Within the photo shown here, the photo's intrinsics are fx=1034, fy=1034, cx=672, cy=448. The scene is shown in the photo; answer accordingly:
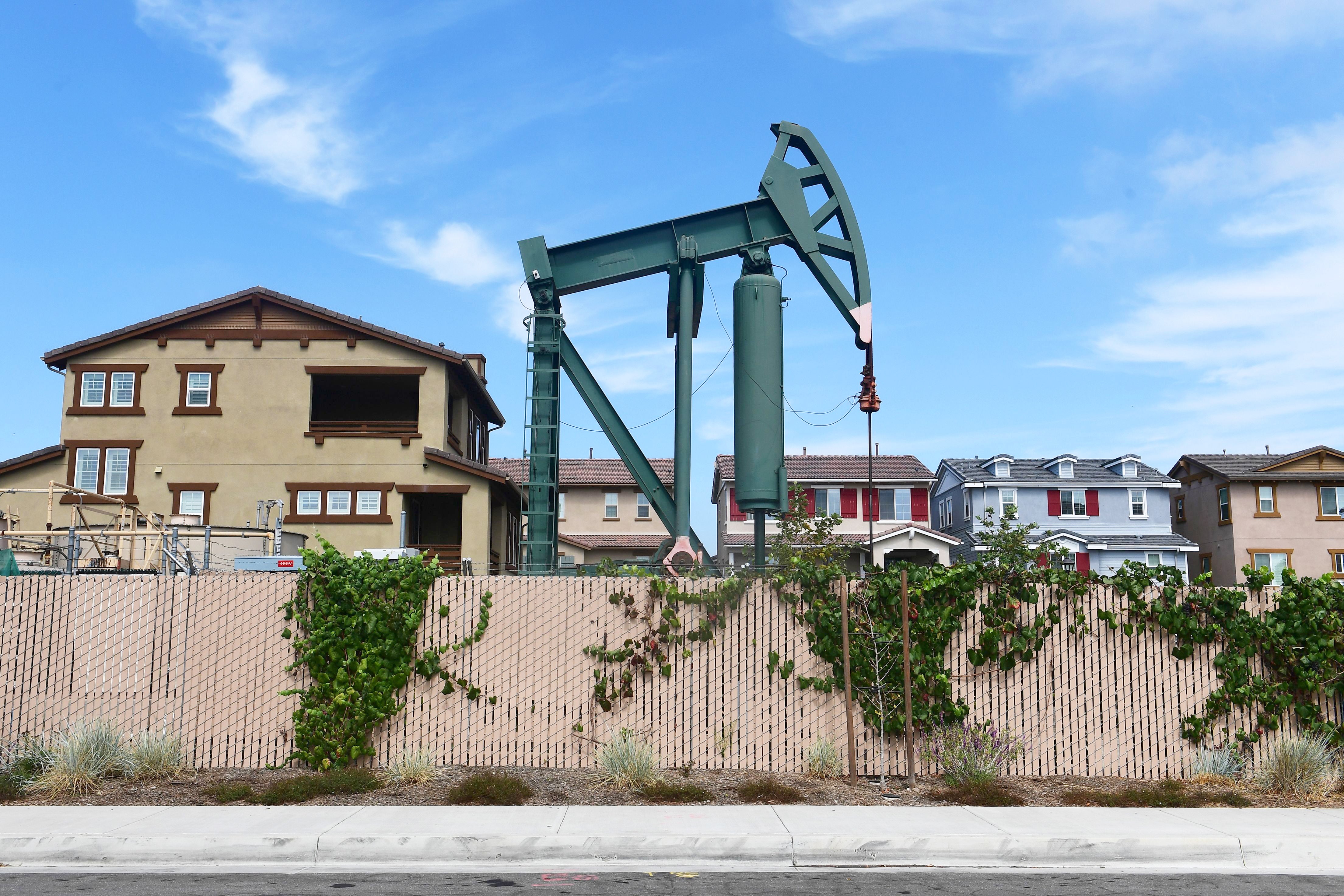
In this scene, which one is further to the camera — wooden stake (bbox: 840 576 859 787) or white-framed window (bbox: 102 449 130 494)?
white-framed window (bbox: 102 449 130 494)

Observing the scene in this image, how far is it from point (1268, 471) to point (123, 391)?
47620 mm

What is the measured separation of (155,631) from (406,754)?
3.26m

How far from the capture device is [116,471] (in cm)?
2955

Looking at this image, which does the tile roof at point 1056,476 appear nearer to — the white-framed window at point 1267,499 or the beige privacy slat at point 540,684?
the white-framed window at point 1267,499

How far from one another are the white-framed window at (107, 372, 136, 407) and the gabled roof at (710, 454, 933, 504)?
28.0 metres

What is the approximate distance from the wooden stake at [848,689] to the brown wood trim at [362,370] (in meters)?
21.0

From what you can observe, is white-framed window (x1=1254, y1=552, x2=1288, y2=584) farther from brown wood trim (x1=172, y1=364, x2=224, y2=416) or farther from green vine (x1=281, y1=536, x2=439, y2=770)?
green vine (x1=281, y1=536, x2=439, y2=770)

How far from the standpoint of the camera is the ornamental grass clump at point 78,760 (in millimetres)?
10602

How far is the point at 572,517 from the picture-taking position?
50.2m

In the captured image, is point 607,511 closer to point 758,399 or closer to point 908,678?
point 758,399

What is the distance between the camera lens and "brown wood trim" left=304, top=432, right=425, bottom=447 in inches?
1165

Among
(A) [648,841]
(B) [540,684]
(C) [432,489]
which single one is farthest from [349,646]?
(C) [432,489]

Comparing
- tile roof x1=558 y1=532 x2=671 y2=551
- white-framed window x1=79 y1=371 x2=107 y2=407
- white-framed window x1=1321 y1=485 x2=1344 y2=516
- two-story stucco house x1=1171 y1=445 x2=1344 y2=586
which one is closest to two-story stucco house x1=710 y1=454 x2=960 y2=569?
tile roof x1=558 y1=532 x2=671 y2=551

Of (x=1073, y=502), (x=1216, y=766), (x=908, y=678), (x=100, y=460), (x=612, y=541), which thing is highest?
(x=1073, y=502)
